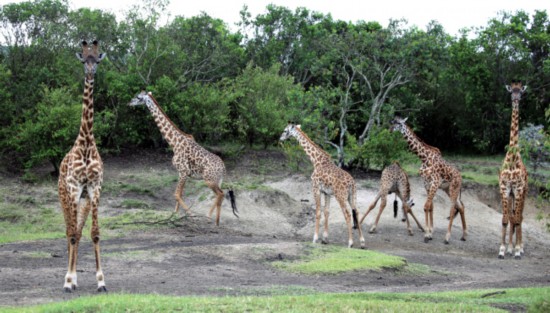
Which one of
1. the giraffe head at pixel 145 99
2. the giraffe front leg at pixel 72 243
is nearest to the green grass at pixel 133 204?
the giraffe head at pixel 145 99

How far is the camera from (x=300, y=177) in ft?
87.7

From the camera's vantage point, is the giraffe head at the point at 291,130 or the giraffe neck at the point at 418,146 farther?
the giraffe neck at the point at 418,146

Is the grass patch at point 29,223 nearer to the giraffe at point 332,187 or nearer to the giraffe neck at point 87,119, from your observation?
the giraffe neck at point 87,119

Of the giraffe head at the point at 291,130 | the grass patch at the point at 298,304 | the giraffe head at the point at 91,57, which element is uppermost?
the giraffe head at the point at 91,57

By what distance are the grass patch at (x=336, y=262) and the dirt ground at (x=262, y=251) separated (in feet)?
0.97

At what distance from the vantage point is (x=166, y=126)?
22391mm

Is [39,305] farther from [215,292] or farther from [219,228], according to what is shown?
[219,228]

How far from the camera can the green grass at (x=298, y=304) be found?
399 inches

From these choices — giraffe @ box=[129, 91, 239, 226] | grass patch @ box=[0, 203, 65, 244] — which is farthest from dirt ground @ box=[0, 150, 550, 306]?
grass patch @ box=[0, 203, 65, 244]

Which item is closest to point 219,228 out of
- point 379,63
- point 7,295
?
point 7,295

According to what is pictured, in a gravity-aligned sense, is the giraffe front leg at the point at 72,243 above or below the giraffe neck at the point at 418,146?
below

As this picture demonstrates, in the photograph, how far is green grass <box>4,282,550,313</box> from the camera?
10125 mm

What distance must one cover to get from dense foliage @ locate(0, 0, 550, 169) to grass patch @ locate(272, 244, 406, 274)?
9789mm

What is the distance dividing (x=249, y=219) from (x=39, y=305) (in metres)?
11.7
